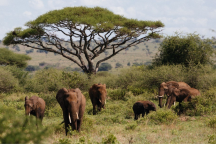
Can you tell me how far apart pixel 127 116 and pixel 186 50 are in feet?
42.0

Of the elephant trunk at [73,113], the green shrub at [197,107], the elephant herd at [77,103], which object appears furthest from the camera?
the green shrub at [197,107]

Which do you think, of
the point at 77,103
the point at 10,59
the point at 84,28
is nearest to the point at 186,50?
the point at 84,28

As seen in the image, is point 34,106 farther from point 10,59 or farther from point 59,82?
point 10,59

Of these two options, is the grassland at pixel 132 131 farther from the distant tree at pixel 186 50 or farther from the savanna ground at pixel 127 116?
the distant tree at pixel 186 50

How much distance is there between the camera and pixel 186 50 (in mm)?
23766

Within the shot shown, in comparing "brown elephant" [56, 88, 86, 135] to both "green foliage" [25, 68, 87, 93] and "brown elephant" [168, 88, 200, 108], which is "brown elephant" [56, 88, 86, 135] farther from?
"green foliage" [25, 68, 87, 93]

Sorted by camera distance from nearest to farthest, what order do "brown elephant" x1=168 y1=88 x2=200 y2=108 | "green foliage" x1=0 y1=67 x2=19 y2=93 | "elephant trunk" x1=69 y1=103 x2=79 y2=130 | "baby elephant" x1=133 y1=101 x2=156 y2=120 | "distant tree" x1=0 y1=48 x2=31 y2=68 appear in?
"elephant trunk" x1=69 y1=103 x2=79 y2=130 < "baby elephant" x1=133 y1=101 x2=156 y2=120 < "brown elephant" x1=168 y1=88 x2=200 y2=108 < "green foliage" x1=0 y1=67 x2=19 y2=93 < "distant tree" x1=0 y1=48 x2=31 y2=68

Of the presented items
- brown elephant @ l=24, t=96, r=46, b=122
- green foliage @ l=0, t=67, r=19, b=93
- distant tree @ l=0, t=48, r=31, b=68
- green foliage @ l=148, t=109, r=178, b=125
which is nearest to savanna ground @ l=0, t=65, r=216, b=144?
green foliage @ l=148, t=109, r=178, b=125

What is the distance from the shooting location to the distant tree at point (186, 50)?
23359 mm

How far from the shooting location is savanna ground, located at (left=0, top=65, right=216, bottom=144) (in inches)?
273

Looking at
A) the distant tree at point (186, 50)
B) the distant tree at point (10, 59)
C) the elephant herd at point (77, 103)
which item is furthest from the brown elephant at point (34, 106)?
the distant tree at point (10, 59)

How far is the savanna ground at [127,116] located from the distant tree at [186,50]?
2247mm

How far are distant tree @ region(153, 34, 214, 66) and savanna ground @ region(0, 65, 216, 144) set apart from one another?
225 centimetres

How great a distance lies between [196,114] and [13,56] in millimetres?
29422
